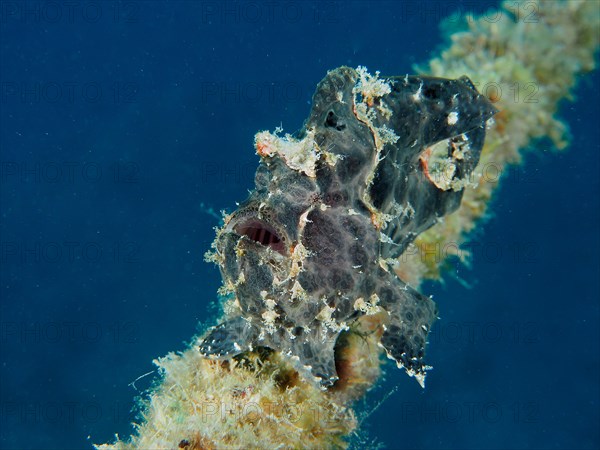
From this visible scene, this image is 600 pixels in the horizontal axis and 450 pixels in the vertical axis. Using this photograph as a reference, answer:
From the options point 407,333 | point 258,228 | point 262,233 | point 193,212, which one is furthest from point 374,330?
point 193,212

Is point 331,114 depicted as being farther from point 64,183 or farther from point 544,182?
point 64,183

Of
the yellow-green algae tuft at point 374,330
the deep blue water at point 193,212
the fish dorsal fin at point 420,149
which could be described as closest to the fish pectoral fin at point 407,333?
the fish dorsal fin at point 420,149

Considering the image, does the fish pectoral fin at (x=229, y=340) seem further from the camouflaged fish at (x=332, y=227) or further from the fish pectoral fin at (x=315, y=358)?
the fish pectoral fin at (x=315, y=358)

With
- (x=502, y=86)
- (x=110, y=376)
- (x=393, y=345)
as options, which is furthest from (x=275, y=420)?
(x=110, y=376)

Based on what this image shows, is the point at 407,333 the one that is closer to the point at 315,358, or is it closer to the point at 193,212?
the point at 315,358

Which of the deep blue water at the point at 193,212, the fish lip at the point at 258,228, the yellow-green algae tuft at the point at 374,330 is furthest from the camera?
the deep blue water at the point at 193,212

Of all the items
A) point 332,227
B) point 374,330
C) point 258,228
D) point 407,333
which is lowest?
point 407,333

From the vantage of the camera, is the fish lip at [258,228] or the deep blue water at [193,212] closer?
the fish lip at [258,228]
